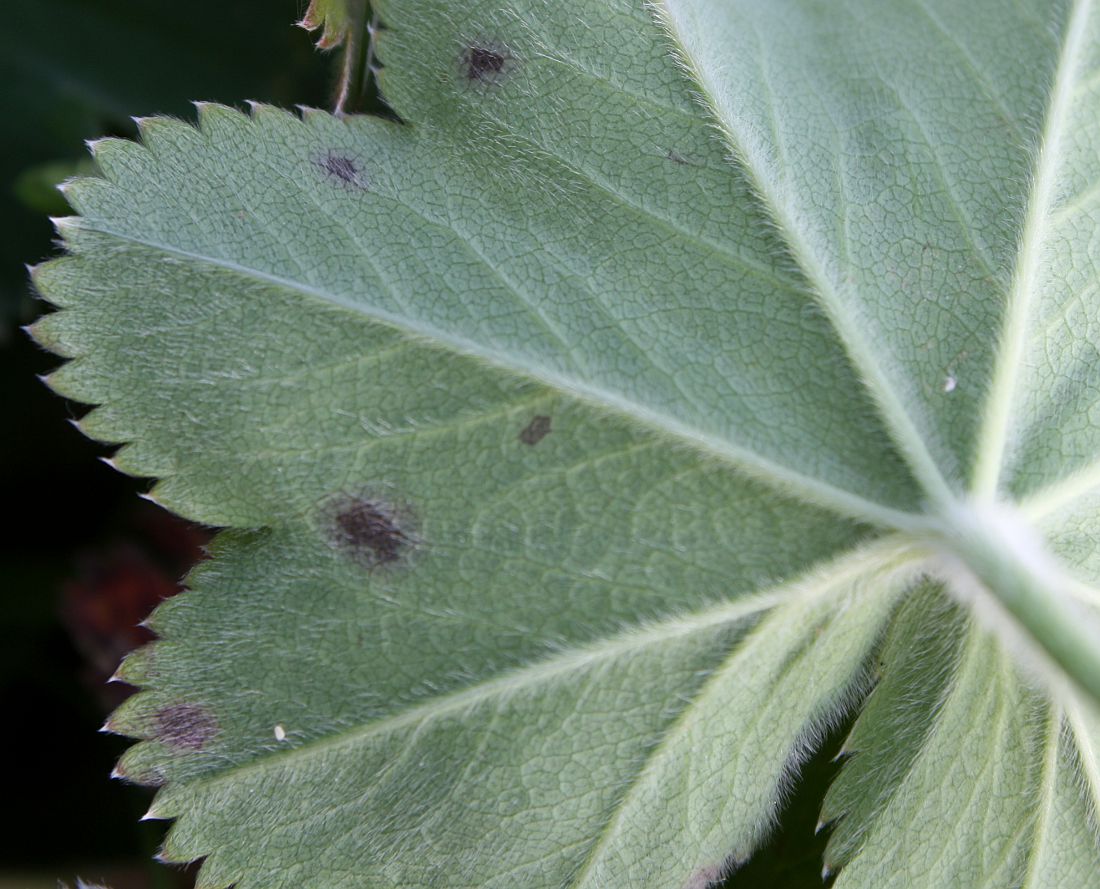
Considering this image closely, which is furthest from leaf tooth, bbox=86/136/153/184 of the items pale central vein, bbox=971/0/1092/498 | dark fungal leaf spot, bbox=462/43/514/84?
pale central vein, bbox=971/0/1092/498

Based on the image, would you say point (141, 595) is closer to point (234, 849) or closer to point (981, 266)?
point (234, 849)

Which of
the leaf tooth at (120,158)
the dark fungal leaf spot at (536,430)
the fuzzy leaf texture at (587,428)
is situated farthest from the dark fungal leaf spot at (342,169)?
the dark fungal leaf spot at (536,430)

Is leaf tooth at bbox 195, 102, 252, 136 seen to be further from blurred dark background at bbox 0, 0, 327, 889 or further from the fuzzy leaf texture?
blurred dark background at bbox 0, 0, 327, 889

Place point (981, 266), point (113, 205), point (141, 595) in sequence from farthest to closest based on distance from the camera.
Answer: point (141, 595) → point (981, 266) → point (113, 205)

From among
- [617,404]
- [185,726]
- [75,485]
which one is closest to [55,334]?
[185,726]

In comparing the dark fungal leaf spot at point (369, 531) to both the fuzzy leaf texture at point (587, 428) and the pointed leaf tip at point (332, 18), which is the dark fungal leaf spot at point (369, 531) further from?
the pointed leaf tip at point (332, 18)

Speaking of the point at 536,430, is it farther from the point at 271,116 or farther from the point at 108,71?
the point at 108,71

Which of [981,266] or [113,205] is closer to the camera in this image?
[113,205]

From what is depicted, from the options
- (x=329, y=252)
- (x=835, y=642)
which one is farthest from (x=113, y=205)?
(x=835, y=642)
